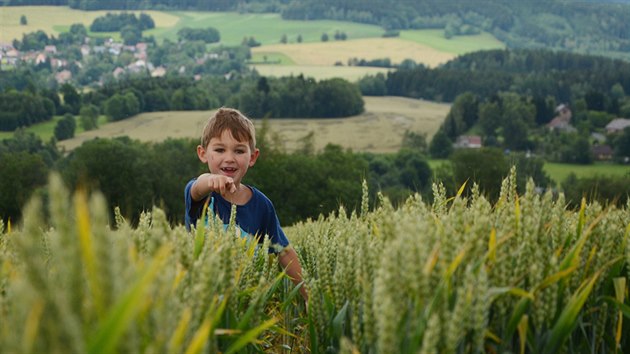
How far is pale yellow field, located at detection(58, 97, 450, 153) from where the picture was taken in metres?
131

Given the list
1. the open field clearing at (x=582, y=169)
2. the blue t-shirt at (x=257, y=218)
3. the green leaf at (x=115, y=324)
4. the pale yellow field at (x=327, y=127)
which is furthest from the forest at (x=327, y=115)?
the green leaf at (x=115, y=324)

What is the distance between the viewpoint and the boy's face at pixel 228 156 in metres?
6.53

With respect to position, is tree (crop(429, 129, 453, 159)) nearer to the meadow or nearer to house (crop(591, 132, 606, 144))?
house (crop(591, 132, 606, 144))

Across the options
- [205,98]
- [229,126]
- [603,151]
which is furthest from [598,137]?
[229,126]

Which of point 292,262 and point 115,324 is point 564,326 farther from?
point 292,262

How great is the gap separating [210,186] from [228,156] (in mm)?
1415

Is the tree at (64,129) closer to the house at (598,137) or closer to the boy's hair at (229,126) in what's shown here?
the house at (598,137)

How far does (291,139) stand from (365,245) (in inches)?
5138

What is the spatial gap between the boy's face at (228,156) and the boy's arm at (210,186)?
91 cm

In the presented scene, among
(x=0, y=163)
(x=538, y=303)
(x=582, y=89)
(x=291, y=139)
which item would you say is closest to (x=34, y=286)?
(x=538, y=303)

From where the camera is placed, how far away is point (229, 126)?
6617 millimetres

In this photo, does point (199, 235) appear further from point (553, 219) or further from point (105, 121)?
point (105, 121)

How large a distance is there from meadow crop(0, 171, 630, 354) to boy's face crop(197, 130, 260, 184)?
2.53m

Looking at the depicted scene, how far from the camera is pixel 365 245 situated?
10.2 feet
